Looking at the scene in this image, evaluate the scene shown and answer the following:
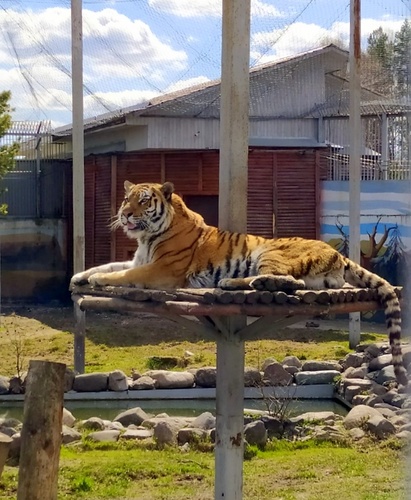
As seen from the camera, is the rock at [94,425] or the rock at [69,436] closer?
the rock at [69,436]

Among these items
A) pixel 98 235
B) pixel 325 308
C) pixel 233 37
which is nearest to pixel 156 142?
pixel 98 235

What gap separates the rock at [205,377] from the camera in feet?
36.7

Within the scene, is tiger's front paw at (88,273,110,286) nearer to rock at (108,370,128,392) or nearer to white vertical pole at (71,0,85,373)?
white vertical pole at (71,0,85,373)

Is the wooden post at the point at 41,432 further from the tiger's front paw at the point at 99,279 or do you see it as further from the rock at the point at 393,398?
the rock at the point at 393,398

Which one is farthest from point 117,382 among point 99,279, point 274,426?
point 99,279

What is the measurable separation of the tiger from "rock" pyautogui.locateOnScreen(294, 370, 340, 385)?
6.07 metres

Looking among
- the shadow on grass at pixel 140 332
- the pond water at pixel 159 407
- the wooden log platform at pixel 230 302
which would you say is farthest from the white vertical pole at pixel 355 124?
the wooden log platform at pixel 230 302

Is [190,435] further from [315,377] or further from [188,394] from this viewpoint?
[315,377]

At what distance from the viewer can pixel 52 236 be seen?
61.2ft

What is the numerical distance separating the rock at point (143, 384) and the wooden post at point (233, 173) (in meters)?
5.77

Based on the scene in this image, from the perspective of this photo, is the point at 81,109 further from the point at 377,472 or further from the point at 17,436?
the point at 377,472

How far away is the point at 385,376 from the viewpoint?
433 inches

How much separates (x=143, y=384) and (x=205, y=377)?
746 mm

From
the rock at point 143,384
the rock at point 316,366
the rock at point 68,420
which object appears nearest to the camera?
the rock at point 68,420
